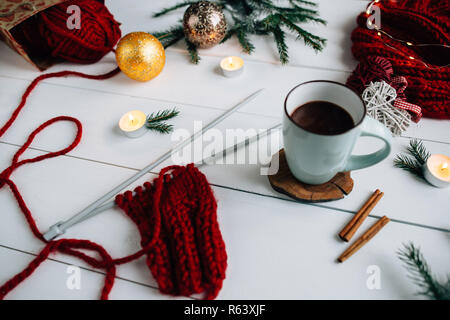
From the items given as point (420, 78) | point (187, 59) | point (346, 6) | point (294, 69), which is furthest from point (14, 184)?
point (346, 6)

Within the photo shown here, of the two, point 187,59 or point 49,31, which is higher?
point 49,31

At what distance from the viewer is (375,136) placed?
1.45 feet

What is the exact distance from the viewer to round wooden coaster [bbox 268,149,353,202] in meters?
0.53

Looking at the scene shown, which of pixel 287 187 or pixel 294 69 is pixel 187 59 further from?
pixel 287 187

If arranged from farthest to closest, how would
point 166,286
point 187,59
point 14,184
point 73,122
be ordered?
point 187,59, point 73,122, point 14,184, point 166,286

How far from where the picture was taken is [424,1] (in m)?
0.79

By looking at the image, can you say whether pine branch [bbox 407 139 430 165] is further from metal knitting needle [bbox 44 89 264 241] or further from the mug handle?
metal knitting needle [bbox 44 89 264 241]

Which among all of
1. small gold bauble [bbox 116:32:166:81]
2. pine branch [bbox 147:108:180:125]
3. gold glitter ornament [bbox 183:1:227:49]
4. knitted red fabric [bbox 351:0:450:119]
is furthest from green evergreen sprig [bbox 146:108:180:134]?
knitted red fabric [bbox 351:0:450:119]

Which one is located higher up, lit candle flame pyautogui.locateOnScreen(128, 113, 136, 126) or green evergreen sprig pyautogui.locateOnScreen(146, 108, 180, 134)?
lit candle flame pyautogui.locateOnScreen(128, 113, 136, 126)

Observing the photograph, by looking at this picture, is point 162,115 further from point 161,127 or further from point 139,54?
point 139,54

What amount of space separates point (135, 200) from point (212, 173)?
15 centimetres

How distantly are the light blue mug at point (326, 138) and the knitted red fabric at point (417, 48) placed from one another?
278 mm

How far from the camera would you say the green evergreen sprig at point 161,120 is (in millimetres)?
666

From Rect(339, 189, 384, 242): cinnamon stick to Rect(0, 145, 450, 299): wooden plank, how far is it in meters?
0.01
